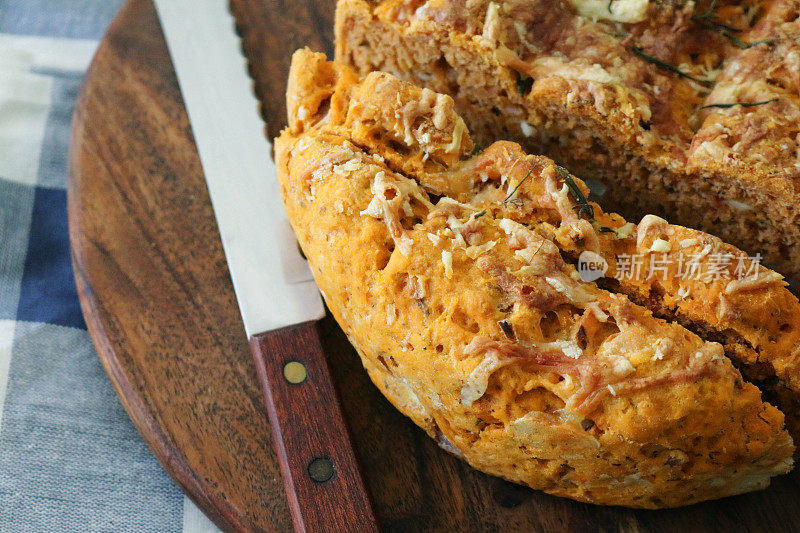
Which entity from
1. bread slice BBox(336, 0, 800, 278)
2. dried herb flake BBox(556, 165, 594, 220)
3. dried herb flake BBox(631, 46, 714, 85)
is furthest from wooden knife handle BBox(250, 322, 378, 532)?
dried herb flake BBox(631, 46, 714, 85)

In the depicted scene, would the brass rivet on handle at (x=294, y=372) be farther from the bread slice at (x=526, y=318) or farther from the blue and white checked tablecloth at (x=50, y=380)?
the blue and white checked tablecloth at (x=50, y=380)

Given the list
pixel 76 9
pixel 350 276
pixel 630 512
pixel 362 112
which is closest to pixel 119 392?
pixel 350 276

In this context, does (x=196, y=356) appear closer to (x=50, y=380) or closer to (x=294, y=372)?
(x=294, y=372)

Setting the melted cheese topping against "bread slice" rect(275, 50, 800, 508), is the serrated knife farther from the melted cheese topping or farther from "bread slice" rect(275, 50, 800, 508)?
the melted cheese topping

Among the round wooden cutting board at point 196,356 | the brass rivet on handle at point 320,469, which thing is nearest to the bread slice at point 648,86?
the round wooden cutting board at point 196,356

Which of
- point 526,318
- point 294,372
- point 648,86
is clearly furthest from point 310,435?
point 648,86

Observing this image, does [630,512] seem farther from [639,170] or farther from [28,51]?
[28,51]
